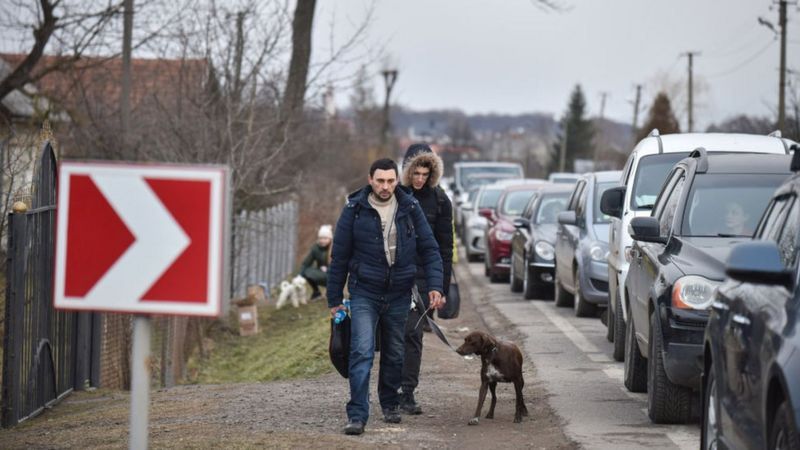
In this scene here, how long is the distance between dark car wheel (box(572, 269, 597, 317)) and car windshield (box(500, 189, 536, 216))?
875 cm

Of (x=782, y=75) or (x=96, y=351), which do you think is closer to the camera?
(x=96, y=351)

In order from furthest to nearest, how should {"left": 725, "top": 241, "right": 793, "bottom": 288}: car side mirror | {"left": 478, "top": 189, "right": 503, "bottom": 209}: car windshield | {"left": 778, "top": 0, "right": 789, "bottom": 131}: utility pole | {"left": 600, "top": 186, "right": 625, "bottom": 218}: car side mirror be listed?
1. {"left": 778, "top": 0, "right": 789, "bottom": 131}: utility pole
2. {"left": 478, "top": 189, "right": 503, "bottom": 209}: car windshield
3. {"left": 600, "top": 186, "right": 625, "bottom": 218}: car side mirror
4. {"left": 725, "top": 241, "right": 793, "bottom": 288}: car side mirror

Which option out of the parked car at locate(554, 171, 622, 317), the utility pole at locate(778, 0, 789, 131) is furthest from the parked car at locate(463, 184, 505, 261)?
the parked car at locate(554, 171, 622, 317)

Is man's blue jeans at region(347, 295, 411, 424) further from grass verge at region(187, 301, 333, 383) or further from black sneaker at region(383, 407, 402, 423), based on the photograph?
grass verge at region(187, 301, 333, 383)

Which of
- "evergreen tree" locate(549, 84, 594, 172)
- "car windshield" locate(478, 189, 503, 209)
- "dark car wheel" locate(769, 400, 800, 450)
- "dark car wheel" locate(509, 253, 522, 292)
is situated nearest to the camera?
"dark car wheel" locate(769, 400, 800, 450)

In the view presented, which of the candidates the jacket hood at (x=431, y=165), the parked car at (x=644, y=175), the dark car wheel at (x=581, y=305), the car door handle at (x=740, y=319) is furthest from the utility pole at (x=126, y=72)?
the car door handle at (x=740, y=319)

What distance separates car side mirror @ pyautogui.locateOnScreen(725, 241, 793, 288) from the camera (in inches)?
215

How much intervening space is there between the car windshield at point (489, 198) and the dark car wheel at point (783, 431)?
26.8 m

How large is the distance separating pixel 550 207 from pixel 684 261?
42.0 ft

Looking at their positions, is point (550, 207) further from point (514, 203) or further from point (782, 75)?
point (782, 75)

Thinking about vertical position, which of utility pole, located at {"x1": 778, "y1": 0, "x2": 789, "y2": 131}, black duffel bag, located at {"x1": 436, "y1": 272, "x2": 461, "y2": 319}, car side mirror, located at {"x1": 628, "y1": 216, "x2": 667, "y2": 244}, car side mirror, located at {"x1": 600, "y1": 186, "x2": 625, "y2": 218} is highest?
utility pole, located at {"x1": 778, "y1": 0, "x2": 789, "y2": 131}

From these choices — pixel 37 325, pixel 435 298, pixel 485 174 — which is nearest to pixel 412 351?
pixel 435 298

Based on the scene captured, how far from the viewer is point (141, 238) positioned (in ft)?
17.1

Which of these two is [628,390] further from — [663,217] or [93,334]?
[93,334]
